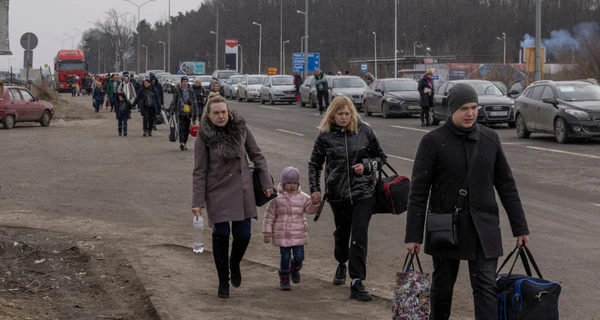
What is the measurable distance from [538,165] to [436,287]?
1304 cm

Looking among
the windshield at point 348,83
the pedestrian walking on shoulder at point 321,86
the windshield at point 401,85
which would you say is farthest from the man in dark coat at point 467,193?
the windshield at point 348,83

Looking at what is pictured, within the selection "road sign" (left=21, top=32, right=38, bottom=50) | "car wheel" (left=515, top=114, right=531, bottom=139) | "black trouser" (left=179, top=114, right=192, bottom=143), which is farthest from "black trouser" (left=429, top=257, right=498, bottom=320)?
"road sign" (left=21, top=32, right=38, bottom=50)

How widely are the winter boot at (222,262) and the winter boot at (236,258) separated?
11cm

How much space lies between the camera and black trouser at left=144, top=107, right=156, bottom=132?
26998 mm

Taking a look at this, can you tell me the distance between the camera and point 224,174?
7676 millimetres

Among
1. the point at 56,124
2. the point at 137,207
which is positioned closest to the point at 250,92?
the point at 56,124

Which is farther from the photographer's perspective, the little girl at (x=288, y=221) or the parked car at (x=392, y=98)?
the parked car at (x=392, y=98)

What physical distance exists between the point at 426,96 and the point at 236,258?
2270 cm

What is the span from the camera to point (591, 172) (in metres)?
17.0

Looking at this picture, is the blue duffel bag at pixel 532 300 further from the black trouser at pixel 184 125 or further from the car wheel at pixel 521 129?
the car wheel at pixel 521 129

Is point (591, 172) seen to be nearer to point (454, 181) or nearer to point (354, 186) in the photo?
point (354, 186)

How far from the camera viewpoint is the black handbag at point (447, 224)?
557 cm

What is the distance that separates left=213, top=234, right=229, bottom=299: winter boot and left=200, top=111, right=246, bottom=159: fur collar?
0.68m

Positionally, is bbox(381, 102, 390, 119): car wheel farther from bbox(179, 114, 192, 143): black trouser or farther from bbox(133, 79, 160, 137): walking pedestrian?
bbox(179, 114, 192, 143): black trouser
